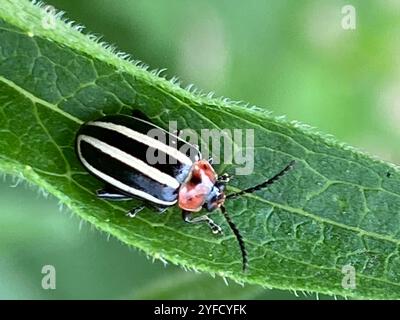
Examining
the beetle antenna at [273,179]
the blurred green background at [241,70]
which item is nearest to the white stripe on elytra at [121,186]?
the beetle antenna at [273,179]

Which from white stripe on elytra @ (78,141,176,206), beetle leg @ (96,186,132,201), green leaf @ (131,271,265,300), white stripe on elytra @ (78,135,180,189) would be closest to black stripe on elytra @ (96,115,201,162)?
white stripe on elytra @ (78,135,180,189)

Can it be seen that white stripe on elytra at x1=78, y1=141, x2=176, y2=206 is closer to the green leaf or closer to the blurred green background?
the green leaf

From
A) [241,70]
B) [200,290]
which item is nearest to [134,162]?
[200,290]

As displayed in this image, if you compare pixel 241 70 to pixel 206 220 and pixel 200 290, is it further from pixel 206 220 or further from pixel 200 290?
pixel 206 220

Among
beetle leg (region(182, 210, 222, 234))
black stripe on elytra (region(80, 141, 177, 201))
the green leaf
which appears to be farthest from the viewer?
the green leaf

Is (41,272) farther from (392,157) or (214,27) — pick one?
(392,157)
